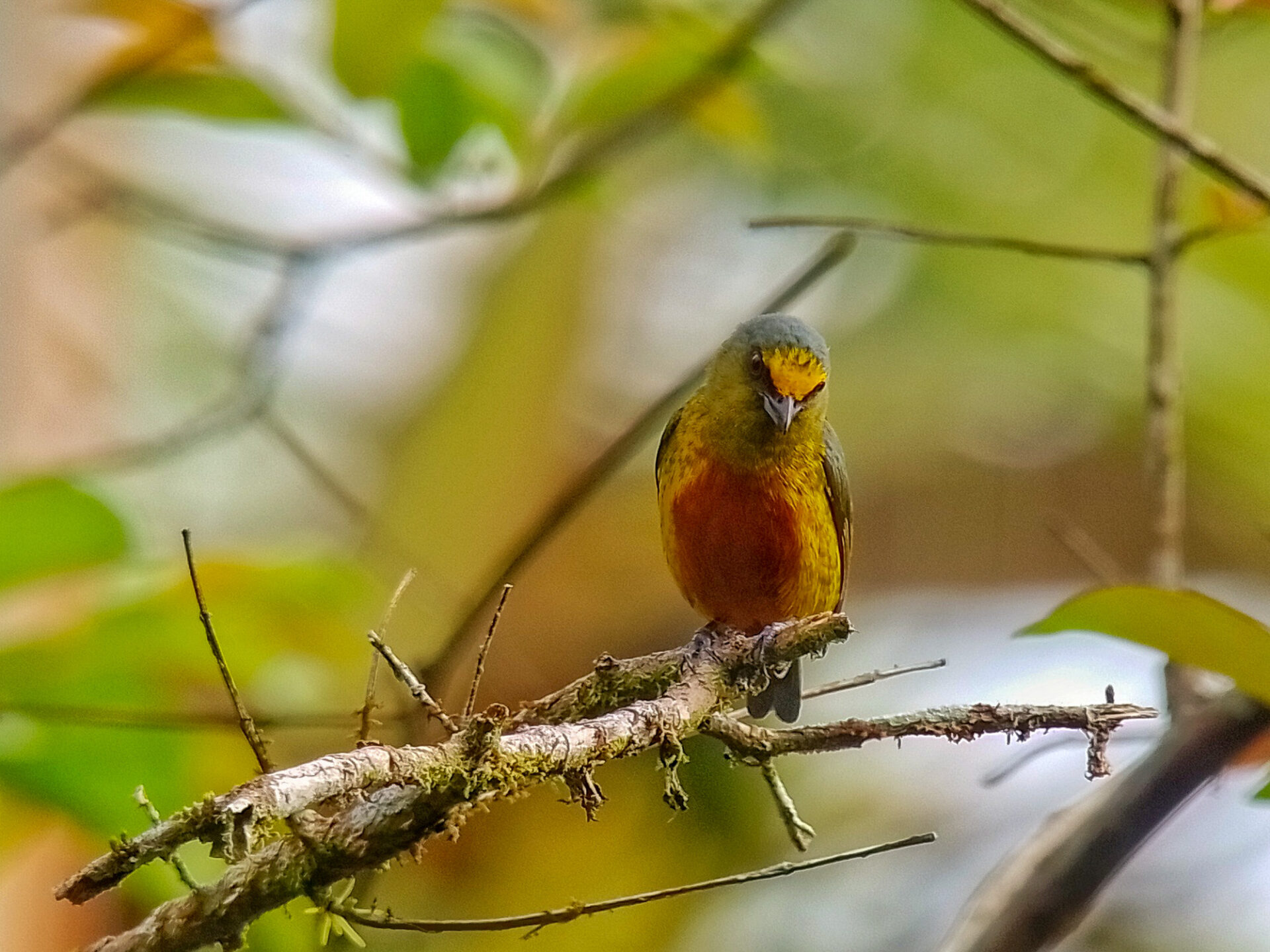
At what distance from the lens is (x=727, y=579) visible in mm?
2775

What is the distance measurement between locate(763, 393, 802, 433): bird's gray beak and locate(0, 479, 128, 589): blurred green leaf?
1276 mm

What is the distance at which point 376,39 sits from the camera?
251cm

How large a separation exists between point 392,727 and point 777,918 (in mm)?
2217

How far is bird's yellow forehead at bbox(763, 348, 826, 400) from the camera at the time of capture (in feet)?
9.34

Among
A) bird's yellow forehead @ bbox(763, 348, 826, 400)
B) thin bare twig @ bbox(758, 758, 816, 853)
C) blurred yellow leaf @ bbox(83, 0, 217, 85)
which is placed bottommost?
thin bare twig @ bbox(758, 758, 816, 853)

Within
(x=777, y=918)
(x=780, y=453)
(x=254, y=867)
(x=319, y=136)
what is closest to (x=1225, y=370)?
(x=777, y=918)

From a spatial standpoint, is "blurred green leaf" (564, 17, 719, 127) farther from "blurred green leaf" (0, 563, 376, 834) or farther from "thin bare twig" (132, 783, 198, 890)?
"thin bare twig" (132, 783, 198, 890)

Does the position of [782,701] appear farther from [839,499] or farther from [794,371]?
[794,371]

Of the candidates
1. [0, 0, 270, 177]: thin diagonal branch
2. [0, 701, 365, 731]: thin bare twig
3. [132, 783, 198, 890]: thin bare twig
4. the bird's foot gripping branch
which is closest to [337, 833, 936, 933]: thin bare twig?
the bird's foot gripping branch

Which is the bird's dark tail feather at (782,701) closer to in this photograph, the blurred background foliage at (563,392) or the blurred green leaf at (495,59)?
the blurred background foliage at (563,392)

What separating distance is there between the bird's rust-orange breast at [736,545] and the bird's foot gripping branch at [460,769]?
2.23ft

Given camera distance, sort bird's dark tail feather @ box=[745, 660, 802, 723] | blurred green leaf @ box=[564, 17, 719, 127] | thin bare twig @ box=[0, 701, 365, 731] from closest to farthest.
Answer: thin bare twig @ box=[0, 701, 365, 731], bird's dark tail feather @ box=[745, 660, 802, 723], blurred green leaf @ box=[564, 17, 719, 127]

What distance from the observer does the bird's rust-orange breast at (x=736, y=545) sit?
278 cm

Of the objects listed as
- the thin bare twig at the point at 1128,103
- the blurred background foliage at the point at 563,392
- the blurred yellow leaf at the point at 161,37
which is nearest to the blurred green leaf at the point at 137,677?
the blurred background foliage at the point at 563,392
